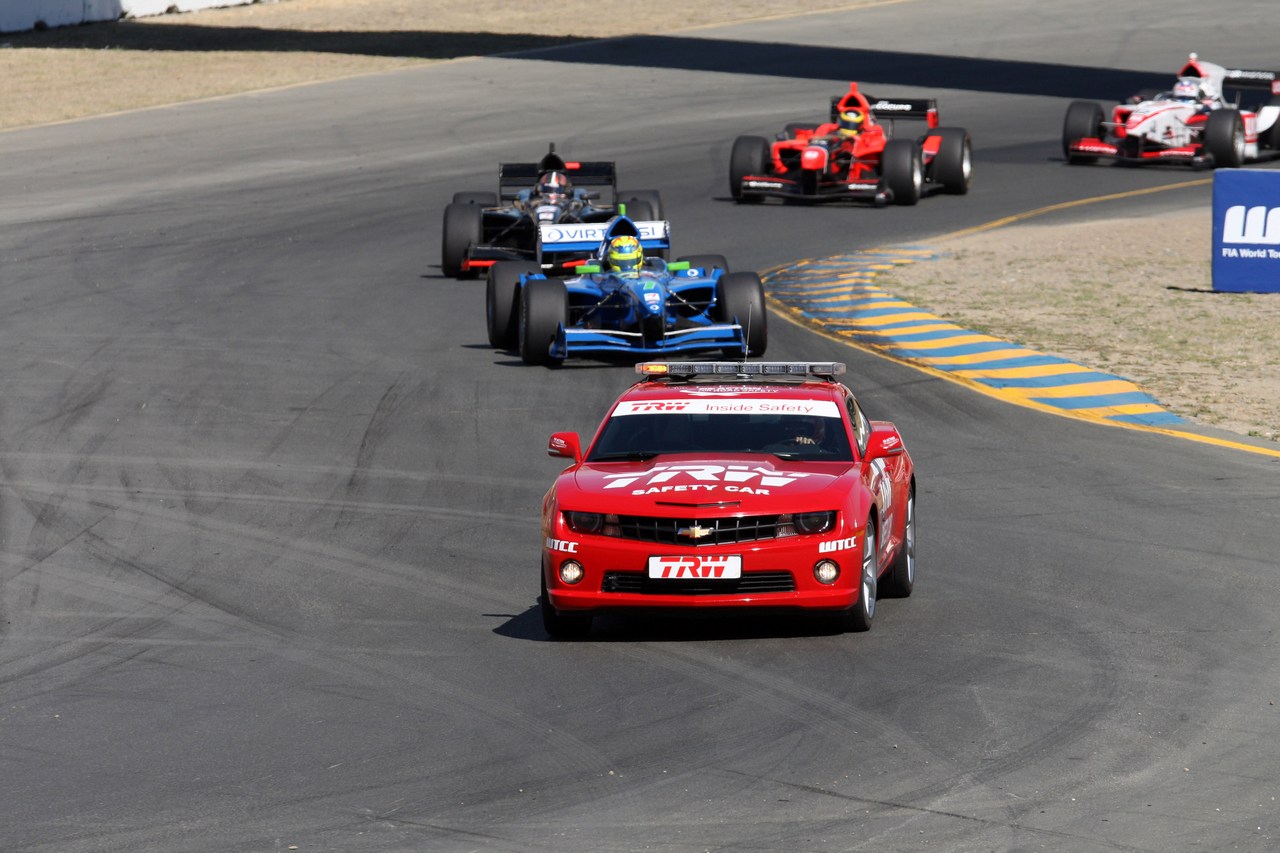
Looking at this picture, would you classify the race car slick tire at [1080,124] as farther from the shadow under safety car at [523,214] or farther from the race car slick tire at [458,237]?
the race car slick tire at [458,237]

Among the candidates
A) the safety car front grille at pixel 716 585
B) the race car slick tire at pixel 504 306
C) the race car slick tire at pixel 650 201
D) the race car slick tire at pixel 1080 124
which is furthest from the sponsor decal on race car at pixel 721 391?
the race car slick tire at pixel 1080 124

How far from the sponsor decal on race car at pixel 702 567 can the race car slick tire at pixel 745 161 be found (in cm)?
2236

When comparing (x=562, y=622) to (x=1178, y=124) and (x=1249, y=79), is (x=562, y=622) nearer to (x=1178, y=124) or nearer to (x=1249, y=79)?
(x=1178, y=124)

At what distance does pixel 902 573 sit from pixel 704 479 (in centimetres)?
164

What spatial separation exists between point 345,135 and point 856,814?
34.4 metres

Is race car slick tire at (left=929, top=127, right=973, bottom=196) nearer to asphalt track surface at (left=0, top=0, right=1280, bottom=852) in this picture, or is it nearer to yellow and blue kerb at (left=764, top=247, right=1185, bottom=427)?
yellow and blue kerb at (left=764, top=247, right=1185, bottom=427)

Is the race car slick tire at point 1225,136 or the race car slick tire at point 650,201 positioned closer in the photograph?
the race car slick tire at point 650,201

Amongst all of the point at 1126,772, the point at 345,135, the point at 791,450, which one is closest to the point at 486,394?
the point at 791,450

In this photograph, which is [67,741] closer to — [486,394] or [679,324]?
[486,394]

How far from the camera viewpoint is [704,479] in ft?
36.2

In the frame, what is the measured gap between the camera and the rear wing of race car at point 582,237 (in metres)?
23.2

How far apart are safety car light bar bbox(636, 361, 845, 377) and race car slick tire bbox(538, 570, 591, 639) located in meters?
1.72

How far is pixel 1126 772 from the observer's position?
28.1 ft

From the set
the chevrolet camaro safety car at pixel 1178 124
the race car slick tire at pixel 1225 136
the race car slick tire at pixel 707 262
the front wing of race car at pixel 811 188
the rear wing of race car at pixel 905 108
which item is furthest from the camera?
the chevrolet camaro safety car at pixel 1178 124
